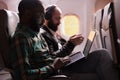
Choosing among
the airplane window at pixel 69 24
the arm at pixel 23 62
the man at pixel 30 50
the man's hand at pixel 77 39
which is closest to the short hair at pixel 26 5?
the man at pixel 30 50

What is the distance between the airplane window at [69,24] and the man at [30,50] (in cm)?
277

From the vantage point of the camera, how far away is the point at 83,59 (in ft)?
5.79

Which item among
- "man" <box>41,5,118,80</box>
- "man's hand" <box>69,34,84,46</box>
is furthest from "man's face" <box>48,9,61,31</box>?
"man's hand" <box>69,34,84,46</box>

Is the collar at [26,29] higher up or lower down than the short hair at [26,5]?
lower down

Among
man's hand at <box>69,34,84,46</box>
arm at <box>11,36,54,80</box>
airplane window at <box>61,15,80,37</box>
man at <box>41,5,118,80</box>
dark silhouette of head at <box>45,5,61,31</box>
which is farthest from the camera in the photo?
airplane window at <box>61,15,80,37</box>

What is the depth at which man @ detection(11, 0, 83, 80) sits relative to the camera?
4.36ft

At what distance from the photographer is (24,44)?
1.34m

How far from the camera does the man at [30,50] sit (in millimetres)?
1330

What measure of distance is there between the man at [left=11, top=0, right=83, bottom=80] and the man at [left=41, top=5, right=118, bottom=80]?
27 centimetres

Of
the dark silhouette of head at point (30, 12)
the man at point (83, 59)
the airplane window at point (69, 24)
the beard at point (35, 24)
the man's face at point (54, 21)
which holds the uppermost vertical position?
the dark silhouette of head at point (30, 12)

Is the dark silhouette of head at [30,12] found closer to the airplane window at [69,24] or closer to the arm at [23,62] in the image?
the arm at [23,62]

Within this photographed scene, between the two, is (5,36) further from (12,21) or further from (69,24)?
(69,24)

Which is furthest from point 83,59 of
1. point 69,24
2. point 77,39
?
point 69,24

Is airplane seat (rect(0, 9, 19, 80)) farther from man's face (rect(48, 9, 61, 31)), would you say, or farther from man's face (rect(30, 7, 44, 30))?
man's face (rect(48, 9, 61, 31))
